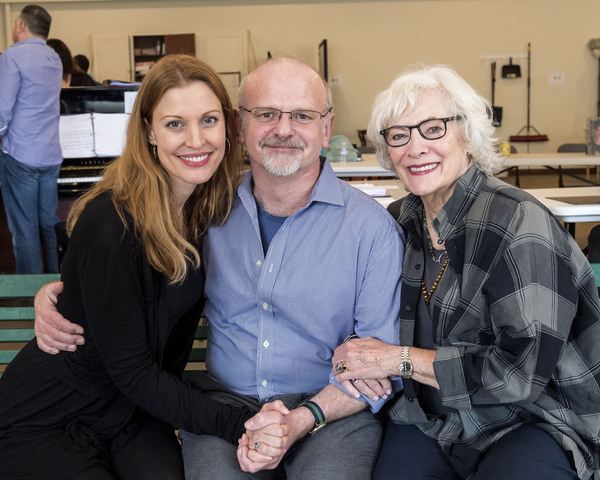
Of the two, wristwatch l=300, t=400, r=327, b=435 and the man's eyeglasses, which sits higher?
the man's eyeglasses

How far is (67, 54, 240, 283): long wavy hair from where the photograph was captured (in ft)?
5.53

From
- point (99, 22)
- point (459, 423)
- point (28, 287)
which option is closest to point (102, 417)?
point (28, 287)

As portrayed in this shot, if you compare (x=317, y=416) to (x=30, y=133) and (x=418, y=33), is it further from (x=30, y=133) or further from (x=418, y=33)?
(x=418, y=33)

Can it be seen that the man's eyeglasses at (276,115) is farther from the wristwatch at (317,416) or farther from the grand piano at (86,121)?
the grand piano at (86,121)

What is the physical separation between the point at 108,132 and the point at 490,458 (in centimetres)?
440

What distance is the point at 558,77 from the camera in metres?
12.2

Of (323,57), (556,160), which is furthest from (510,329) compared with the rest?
(323,57)

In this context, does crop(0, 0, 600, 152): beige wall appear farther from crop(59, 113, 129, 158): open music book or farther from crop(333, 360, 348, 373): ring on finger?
crop(333, 360, 348, 373): ring on finger

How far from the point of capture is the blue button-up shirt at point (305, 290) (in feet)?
6.13

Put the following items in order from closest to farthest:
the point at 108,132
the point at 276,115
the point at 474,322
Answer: the point at 474,322, the point at 276,115, the point at 108,132

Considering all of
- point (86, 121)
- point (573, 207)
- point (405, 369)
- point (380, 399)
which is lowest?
point (380, 399)

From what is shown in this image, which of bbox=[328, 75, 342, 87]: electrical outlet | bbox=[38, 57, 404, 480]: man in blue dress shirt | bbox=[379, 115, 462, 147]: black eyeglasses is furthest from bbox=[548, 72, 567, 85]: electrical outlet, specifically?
bbox=[379, 115, 462, 147]: black eyeglasses

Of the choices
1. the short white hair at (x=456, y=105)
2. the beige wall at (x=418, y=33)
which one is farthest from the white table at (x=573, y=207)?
the beige wall at (x=418, y=33)

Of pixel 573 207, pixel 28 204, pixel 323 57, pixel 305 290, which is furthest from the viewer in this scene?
pixel 323 57
